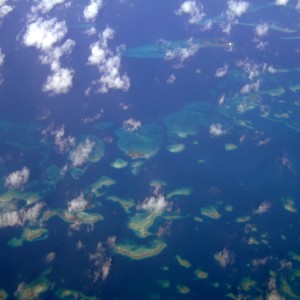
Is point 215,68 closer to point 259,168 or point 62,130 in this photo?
point 259,168

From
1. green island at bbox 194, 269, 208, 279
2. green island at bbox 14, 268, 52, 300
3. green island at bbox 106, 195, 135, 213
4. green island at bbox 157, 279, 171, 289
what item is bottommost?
green island at bbox 194, 269, 208, 279

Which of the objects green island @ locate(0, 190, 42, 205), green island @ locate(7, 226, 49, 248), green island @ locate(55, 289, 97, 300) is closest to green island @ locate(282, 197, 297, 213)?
green island @ locate(55, 289, 97, 300)

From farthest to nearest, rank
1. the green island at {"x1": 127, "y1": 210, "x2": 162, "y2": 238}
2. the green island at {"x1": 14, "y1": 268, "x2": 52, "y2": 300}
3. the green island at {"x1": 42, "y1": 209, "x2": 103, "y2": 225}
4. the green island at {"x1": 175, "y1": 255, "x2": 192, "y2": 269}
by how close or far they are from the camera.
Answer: the green island at {"x1": 42, "y1": 209, "x2": 103, "y2": 225} < the green island at {"x1": 127, "y1": 210, "x2": 162, "y2": 238} < the green island at {"x1": 175, "y1": 255, "x2": 192, "y2": 269} < the green island at {"x1": 14, "y1": 268, "x2": 52, "y2": 300}

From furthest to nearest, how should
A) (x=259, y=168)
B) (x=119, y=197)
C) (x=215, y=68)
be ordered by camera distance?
(x=215, y=68) → (x=259, y=168) → (x=119, y=197)

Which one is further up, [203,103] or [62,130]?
[62,130]

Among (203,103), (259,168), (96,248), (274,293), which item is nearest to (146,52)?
(203,103)

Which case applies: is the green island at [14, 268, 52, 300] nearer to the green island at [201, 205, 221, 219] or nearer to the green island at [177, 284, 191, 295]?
the green island at [177, 284, 191, 295]

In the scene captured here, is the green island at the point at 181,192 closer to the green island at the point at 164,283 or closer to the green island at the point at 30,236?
the green island at the point at 164,283
